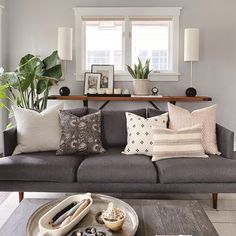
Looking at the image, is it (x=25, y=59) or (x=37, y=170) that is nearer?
(x=37, y=170)

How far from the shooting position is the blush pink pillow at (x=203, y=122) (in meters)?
2.92

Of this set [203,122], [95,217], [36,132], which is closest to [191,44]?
[203,122]

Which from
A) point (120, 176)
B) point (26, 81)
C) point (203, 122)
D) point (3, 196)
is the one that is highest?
point (26, 81)

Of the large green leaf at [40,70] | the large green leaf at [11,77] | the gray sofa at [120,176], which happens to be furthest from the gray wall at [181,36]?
the gray sofa at [120,176]

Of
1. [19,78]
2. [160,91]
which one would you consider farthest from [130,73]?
[19,78]

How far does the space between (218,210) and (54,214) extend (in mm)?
1705

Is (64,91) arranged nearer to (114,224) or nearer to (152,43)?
(152,43)

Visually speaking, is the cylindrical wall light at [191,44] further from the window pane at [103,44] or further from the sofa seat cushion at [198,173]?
the sofa seat cushion at [198,173]

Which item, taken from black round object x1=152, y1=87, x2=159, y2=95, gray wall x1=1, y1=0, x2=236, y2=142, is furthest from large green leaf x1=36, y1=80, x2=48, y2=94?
black round object x1=152, y1=87, x2=159, y2=95

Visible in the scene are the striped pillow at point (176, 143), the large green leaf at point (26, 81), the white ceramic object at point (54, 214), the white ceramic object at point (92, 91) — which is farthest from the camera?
the white ceramic object at point (92, 91)

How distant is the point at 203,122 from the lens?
9.73 feet

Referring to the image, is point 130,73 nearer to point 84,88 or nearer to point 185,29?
point 84,88

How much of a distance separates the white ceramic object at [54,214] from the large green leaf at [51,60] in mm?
2978

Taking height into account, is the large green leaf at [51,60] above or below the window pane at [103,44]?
below
